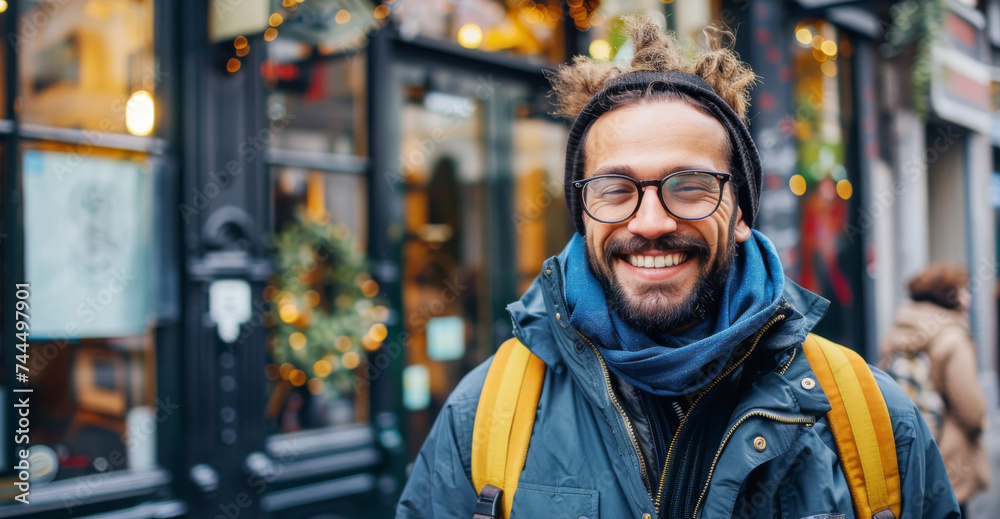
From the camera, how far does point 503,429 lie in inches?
65.7

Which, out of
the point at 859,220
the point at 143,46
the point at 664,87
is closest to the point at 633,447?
the point at 664,87

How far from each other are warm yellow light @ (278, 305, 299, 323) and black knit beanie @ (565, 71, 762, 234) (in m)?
3.04

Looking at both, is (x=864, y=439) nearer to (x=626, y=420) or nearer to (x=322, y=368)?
(x=626, y=420)

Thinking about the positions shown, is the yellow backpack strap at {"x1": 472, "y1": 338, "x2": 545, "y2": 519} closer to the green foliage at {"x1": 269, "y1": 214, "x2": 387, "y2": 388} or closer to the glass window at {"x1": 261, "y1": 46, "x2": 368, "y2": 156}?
the green foliage at {"x1": 269, "y1": 214, "x2": 387, "y2": 388}

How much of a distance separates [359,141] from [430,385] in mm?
1976

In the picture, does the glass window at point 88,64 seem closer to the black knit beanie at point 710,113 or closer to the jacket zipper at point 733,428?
the black knit beanie at point 710,113

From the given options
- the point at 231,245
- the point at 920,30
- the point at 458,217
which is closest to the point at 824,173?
the point at 920,30

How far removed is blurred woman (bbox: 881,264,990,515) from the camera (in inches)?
154

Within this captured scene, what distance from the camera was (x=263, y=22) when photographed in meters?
3.79

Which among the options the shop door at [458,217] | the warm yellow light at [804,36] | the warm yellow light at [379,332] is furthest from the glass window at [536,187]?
the warm yellow light at [804,36]

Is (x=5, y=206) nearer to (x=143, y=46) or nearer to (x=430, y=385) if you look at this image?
(x=143, y=46)

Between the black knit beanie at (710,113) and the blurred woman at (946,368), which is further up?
the black knit beanie at (710,113)

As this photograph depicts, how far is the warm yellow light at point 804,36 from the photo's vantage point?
7746mm

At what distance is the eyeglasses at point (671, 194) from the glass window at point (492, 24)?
12.5ft
